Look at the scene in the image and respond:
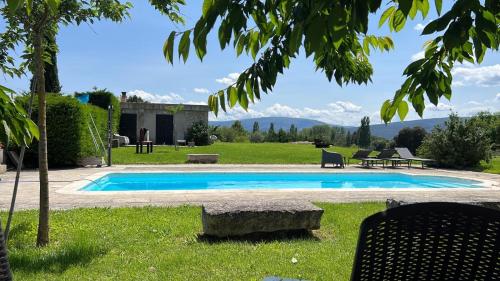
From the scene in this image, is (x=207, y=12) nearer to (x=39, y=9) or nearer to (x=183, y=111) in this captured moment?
(x=39, y=9)

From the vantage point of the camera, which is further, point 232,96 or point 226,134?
point 226,134

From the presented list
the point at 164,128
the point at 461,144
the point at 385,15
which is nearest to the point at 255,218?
the point at 385,15

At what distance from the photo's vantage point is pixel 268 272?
12.9 feet

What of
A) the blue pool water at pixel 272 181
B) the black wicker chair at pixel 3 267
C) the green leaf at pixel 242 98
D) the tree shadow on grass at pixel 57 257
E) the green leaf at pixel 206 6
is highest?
the green leaf at pixel 206 6

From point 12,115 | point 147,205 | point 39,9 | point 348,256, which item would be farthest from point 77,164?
point 12,115

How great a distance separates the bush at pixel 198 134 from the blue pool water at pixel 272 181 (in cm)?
1582

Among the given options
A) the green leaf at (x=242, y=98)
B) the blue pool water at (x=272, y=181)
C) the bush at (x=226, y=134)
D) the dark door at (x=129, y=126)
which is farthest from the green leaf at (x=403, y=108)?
the bush at (x=226, y=134)

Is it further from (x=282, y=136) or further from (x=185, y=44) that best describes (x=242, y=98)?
(x=282, y=136)

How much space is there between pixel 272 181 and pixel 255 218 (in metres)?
9.34

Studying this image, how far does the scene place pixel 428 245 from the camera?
1613mm

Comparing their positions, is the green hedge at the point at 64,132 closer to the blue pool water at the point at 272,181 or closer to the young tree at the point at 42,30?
the blue pool water at the point at 272,181

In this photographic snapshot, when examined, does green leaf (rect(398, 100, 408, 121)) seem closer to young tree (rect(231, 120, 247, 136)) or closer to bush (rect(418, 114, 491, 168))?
bush (rect(418, 114, 491, 168))

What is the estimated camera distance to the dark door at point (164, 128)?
3222 cm

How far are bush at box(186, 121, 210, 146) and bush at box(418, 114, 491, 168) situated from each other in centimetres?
1611
